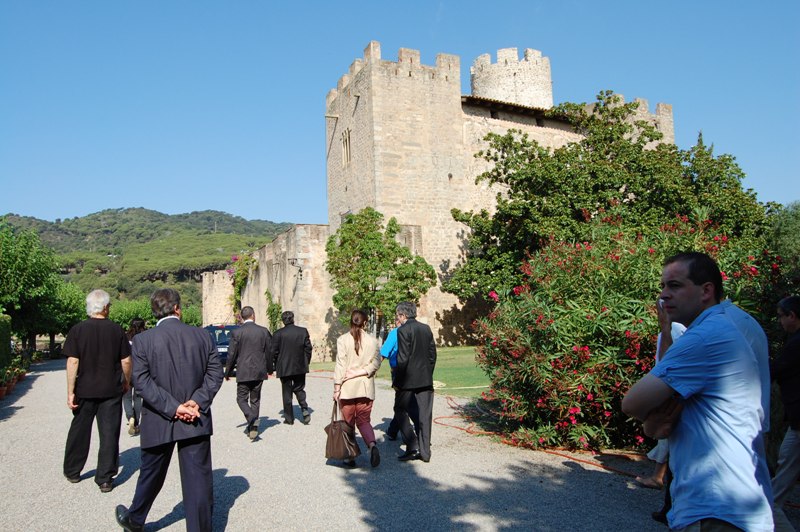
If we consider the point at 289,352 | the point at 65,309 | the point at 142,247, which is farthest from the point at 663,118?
the point at 142,247

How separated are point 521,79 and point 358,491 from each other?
30.7 m

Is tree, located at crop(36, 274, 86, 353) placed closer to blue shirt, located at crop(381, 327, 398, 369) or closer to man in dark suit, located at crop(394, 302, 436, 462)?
blue shirt, located at crop(381, 327, 398, 369)

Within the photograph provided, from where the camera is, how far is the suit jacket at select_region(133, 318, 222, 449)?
417 cm

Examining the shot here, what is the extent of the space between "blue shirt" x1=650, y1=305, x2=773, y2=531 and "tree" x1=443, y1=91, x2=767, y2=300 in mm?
18052

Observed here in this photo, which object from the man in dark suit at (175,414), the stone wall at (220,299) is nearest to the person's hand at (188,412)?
the man in dark suit at (175,414)

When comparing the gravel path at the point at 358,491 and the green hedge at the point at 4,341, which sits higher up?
the green hedge at the point at 4,341

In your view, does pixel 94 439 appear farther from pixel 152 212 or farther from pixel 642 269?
pixel 152 212

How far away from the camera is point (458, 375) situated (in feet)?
51.1

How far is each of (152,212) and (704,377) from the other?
7158 inches

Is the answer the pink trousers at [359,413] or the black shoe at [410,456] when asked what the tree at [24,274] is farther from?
the black shoe at [410,456]

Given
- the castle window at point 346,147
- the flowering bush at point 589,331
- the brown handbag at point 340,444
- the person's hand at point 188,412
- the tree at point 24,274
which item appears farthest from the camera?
the castle window at point 346,147

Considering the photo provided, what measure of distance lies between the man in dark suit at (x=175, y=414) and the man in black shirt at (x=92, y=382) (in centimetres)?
183

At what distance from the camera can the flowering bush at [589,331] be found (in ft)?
21.3

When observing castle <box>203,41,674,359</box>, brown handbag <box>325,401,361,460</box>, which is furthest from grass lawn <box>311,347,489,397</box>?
brown handbag <box>325,401,361,460</box>
